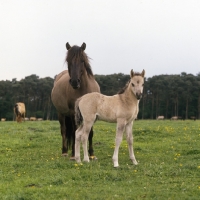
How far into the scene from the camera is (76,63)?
29.9ft

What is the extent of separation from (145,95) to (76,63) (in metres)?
53.6

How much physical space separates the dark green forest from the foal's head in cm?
4803

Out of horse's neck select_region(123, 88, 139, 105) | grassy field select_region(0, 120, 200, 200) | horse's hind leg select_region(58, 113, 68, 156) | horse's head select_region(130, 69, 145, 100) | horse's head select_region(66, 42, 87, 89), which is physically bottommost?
grassy field select_region(0, 120, 200, 200)

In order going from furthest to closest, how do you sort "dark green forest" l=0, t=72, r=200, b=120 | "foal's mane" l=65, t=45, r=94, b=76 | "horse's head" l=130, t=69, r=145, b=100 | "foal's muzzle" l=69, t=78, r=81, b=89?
"dark green forest" l=0, t=72, r=200, b=120 < "foal's mane" l=65, t=45, r=94, b=76 < "foal's muzzle" l=69, t=78, r=81, b=89 < "horse's head" l=130, t=69, r=145, b=100

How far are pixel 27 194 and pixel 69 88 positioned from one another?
438 cm

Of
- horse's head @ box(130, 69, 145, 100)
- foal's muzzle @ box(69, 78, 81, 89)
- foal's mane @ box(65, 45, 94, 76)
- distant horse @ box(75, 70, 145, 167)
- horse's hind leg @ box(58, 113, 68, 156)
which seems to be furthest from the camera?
horse's hind leg @ box(58, 113, 68, 156)

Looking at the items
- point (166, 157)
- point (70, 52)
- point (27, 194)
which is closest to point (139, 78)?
Answer: point (70, 52)

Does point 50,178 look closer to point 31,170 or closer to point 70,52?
point 31,170

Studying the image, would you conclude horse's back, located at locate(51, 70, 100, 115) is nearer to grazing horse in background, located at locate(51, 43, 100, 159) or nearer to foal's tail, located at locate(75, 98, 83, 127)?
grazing horse in background, located at locate(51, 43, 100, 159)

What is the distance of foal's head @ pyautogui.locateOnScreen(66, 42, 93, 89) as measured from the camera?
8969mm

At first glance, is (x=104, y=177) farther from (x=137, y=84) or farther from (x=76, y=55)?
(x=76, y=55)

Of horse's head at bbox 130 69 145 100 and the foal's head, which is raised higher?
the foal's head

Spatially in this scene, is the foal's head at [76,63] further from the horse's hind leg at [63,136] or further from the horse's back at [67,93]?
the horse's hind leg at [63,136]

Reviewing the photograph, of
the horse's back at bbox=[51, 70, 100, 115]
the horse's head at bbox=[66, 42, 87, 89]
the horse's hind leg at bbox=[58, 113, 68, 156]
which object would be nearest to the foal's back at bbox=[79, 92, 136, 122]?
the horse's head at bbox=[66, 42, 87, 89]
